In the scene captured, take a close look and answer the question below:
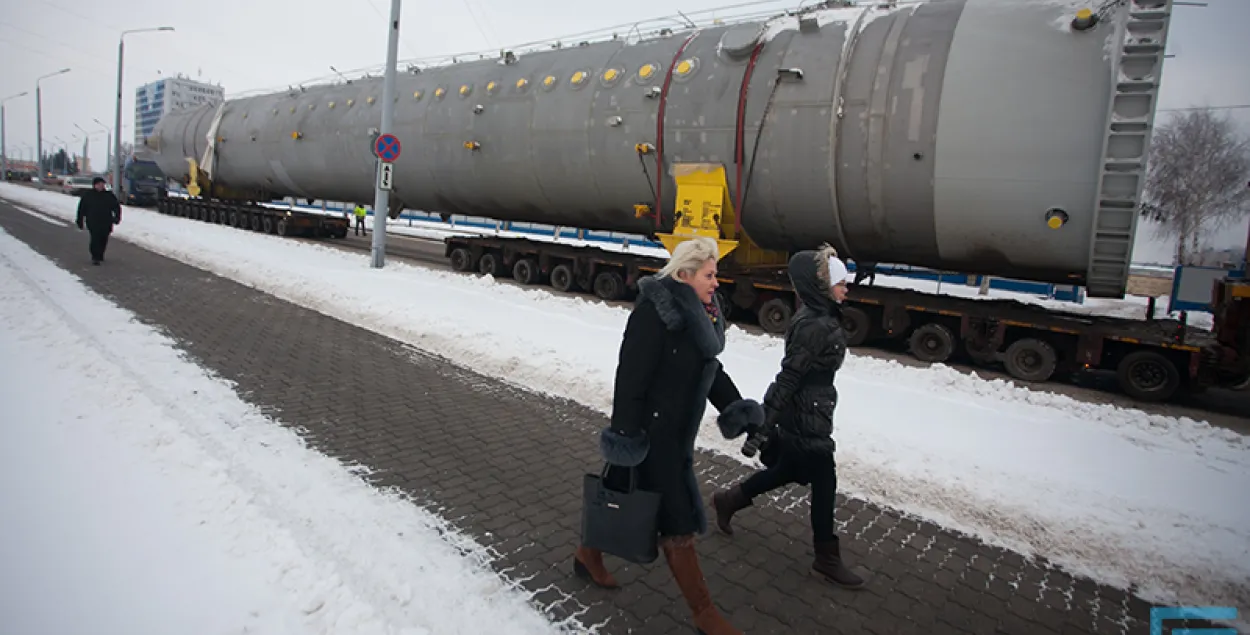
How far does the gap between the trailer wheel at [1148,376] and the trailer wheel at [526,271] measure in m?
10.5

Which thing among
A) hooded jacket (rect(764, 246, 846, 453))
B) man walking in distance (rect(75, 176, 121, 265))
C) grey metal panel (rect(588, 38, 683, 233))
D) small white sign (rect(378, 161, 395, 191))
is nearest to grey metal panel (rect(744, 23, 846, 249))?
grey metal panel (rect(588, 38, 683, 233))

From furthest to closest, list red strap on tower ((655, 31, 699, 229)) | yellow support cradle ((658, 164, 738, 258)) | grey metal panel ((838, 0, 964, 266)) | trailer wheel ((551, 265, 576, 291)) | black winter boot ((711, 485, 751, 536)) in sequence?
trailer wheel ((551, 265, 576, 291)) → red strap on tower ((655, 31, 699, 229)) → yellow support cradle ((658, 164, 738, 258)) → grey metal panel ((838, 0, 964, 266)) → black winter boot ((711, 485, 751, 536))

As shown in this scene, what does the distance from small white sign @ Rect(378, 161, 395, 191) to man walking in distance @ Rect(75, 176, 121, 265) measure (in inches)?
188

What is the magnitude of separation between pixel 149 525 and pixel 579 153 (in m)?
9.07

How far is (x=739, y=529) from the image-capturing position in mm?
4008

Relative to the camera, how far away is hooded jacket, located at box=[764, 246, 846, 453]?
330 cm

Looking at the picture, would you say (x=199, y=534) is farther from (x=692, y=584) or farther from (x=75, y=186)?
(x=75, y=186)

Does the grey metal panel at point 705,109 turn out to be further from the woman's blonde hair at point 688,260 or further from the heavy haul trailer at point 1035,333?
the woman's blonde hair at point 688,260

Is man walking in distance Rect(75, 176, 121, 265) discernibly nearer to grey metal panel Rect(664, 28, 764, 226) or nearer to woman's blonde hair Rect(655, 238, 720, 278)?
grey metal panel Rect(664, 28, 764, 226)

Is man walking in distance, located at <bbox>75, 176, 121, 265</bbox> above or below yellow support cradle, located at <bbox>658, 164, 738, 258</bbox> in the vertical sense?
below

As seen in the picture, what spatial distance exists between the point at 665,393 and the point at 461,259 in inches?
545

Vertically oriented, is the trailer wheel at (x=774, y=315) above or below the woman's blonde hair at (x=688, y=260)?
below

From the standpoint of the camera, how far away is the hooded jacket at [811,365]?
130 inches

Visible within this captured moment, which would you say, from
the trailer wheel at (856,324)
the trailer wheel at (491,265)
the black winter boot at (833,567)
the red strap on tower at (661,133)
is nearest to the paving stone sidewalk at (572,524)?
the black winter boot at (833,567)
